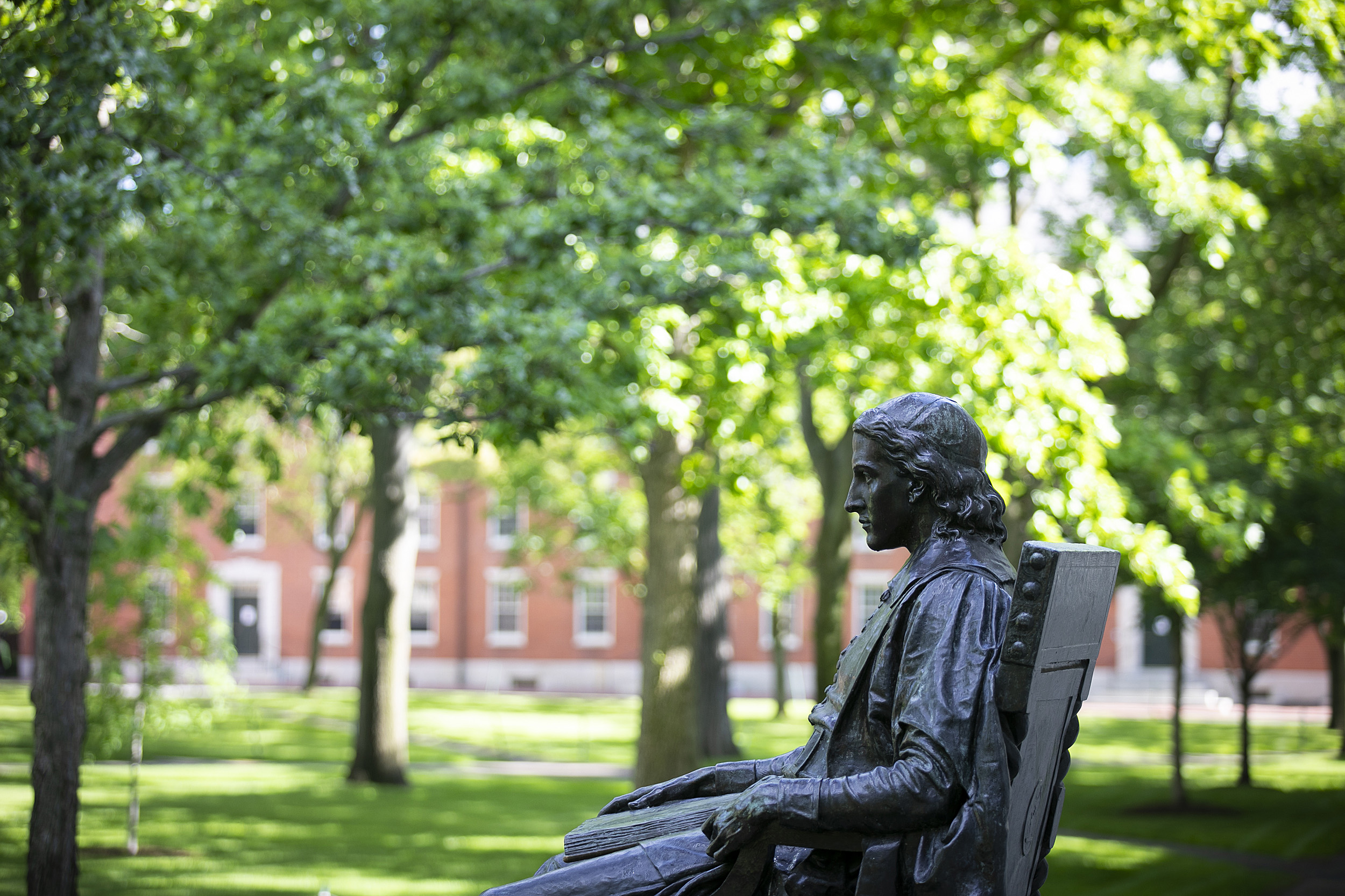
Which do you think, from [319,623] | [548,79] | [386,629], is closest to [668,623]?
[386,629]

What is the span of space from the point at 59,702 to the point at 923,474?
6.44 m

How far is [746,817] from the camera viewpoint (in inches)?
110

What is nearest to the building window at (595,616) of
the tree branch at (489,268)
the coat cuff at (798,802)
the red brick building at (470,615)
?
the red brick building at (470,615)

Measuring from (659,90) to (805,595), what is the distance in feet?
94.8

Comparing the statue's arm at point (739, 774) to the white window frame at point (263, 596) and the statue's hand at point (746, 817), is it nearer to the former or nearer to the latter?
the statue's hand at point (746, 817)

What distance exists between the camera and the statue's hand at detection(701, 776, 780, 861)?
278 centimetres

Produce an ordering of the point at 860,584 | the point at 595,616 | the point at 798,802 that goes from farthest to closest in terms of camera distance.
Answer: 1. the point at 595,616
2. the point at 860,584
3. the point at 798,802

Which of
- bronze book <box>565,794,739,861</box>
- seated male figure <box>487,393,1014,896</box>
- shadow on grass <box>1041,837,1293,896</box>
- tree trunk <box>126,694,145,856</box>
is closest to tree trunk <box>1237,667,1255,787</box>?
shadow on grass <box>1041,837,1293,896</box>

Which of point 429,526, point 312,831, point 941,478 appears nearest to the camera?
point 941,478

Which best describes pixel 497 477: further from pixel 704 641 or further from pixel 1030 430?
pixel 1030 430

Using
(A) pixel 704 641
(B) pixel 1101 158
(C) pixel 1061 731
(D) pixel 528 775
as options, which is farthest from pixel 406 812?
(C) pixel 1061 731

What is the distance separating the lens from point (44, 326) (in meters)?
7.02

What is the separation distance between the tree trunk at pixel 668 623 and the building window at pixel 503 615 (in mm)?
28795

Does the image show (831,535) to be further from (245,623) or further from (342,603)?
(245,623)
